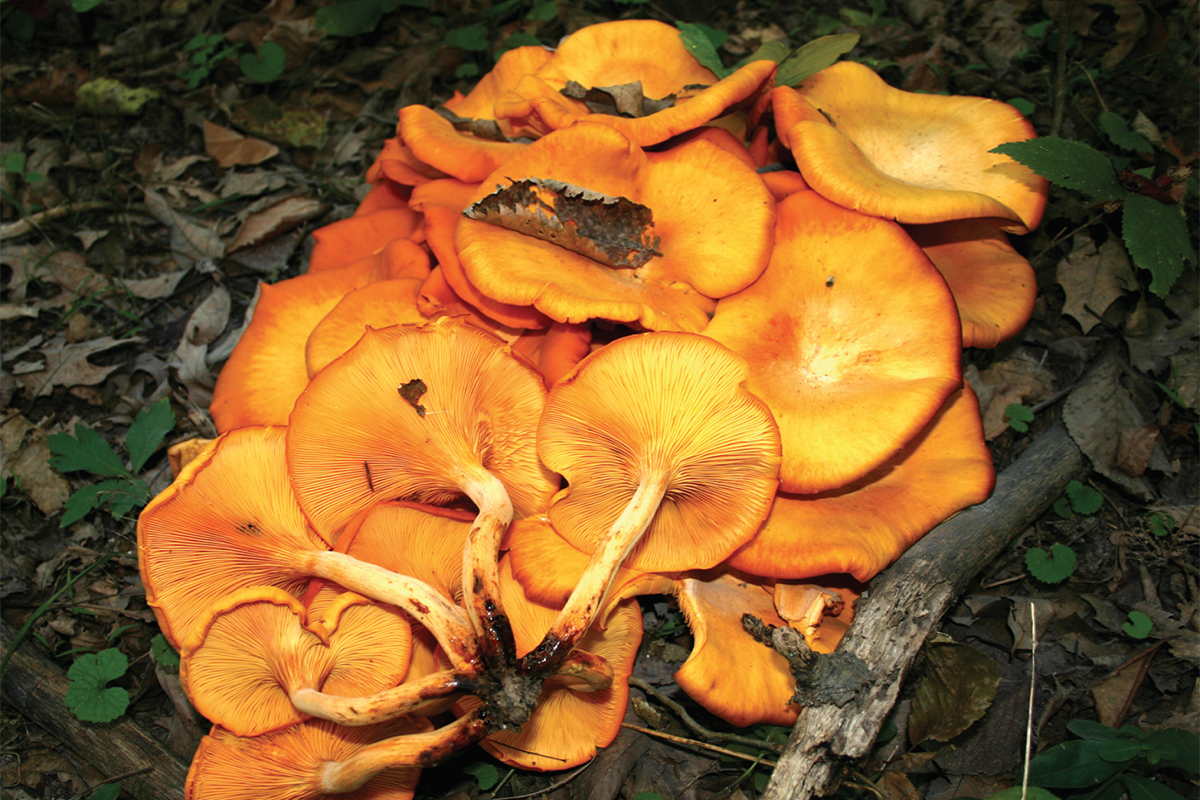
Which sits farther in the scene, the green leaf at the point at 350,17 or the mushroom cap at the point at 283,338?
the green leaf at the point at 350,17

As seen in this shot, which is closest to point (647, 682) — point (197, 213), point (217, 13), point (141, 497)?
point (141, 497)

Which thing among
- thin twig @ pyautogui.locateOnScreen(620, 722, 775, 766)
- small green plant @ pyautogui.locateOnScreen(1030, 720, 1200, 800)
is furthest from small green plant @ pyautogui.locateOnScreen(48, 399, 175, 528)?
small green plant @ pyautogui.locateOnScreen(1030, 720, 1200, 800)

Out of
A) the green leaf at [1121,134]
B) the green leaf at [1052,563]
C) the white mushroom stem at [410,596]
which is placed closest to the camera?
the white mushroom stem at [410,596]

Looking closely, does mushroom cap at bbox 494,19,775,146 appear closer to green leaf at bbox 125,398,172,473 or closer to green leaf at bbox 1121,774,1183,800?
green leaf at bbox 125,398,172,473

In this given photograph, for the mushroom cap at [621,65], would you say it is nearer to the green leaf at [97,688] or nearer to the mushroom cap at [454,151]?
the mushroom cap at [454,151]

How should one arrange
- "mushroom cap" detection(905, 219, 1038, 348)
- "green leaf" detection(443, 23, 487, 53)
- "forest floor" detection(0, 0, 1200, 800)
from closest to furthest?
"forest floor" detection(0, 0, 1200, 800), "mushroom cap" detection(905, 219, 1038, 348), "green leaf" detection(443, 23, 487, 53)

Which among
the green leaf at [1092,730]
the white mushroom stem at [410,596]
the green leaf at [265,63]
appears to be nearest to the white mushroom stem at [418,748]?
the white mushroom stem at [410,596]
